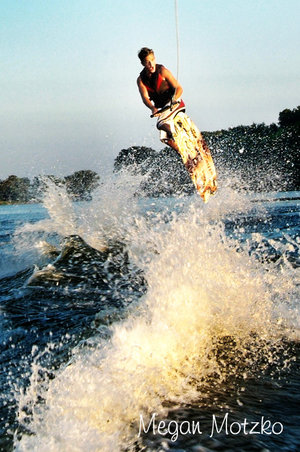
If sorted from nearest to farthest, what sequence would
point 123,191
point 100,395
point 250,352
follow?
point 100,395
point 250,352
point 123,191

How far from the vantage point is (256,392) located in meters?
3.69

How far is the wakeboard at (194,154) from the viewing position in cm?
875

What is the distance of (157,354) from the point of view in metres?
4.29

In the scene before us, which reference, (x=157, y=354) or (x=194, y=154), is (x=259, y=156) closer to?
(x=194, y=154)

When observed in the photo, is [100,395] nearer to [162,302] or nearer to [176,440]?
[176,440]

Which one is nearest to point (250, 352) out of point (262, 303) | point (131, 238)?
point (262, 303)

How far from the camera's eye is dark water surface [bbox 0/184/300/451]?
3176 millimetres

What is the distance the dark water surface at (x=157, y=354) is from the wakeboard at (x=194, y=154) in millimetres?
2019

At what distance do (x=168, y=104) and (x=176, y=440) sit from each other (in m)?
6.51
